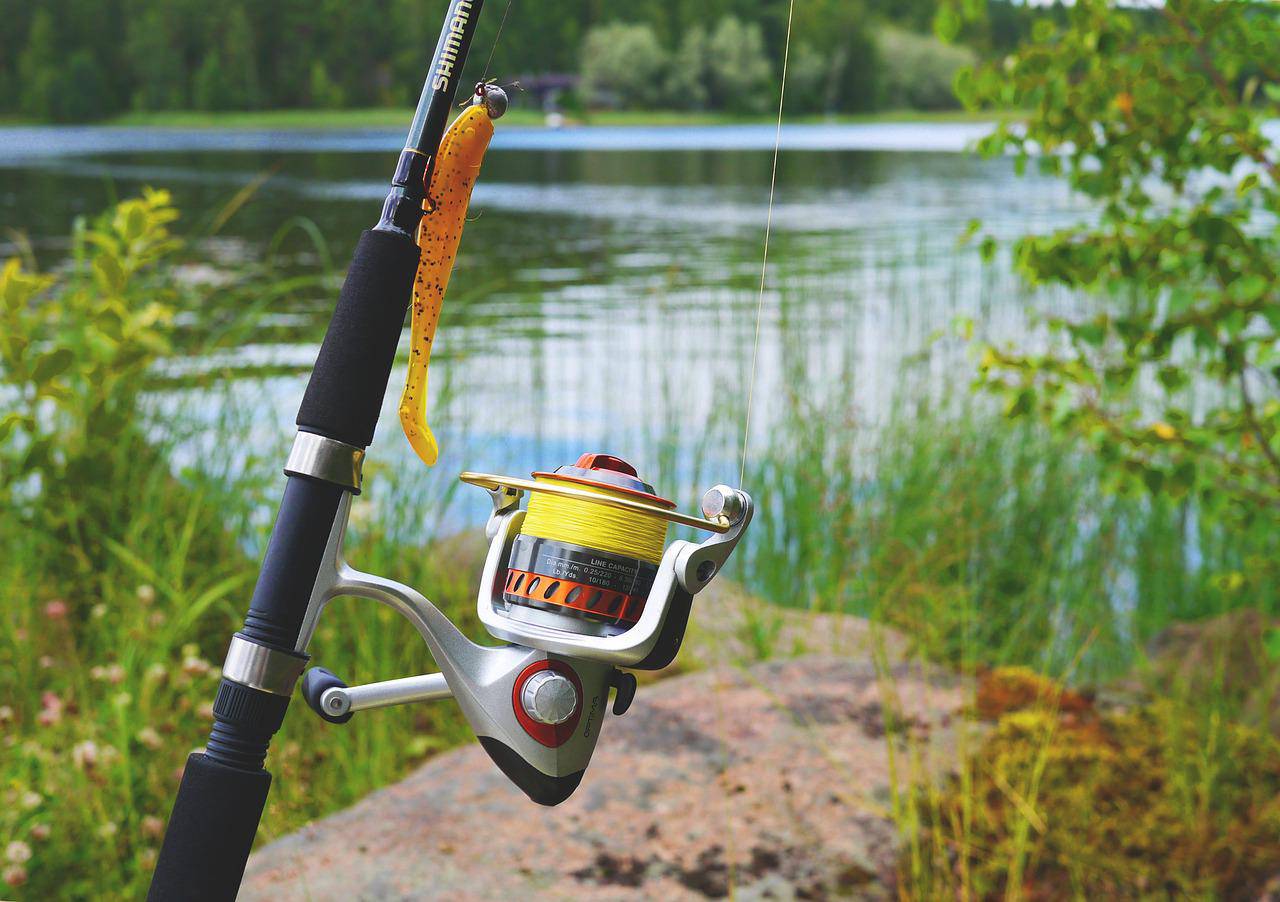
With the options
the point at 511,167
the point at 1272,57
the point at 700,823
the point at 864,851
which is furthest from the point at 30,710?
the point at 511,167

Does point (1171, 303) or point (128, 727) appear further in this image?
point (128, 727)

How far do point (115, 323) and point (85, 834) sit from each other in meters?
1.31

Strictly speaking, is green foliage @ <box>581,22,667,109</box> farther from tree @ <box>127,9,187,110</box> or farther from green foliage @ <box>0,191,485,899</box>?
green foliage @ <box>0,191,485,899</box>

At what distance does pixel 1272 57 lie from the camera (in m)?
2.65

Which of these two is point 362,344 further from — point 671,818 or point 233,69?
point 233,69

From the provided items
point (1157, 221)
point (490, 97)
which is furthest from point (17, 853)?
point (1157, 221)

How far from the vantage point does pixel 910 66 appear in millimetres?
35281

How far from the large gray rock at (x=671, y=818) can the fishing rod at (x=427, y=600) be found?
174 centimetres

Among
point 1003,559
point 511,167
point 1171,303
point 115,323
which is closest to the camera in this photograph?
point 1171,303

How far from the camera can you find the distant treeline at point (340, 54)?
67.1 ft

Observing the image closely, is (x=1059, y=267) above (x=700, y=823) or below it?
above

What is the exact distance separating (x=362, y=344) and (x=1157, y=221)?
8.11 ft

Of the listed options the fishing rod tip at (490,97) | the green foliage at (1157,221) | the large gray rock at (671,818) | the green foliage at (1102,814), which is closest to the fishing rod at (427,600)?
the fishing rod tip at (490,97)

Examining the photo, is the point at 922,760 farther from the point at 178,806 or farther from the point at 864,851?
the point at 178,806
